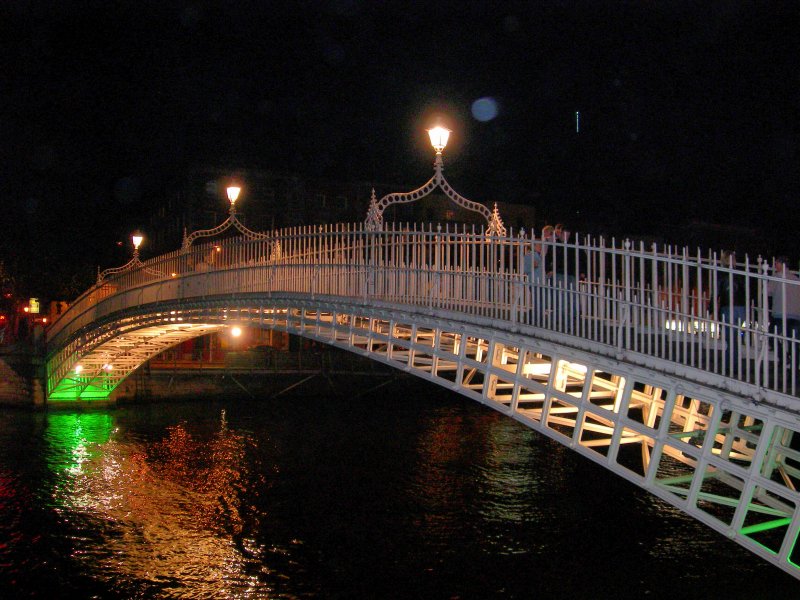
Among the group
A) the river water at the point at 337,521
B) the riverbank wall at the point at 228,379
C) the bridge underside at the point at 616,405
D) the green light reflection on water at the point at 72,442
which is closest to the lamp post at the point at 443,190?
the bridge underside at the point at 616,405

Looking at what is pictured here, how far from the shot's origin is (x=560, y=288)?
34.7 feet

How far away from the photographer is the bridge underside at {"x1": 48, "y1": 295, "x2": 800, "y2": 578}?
830 centimetres

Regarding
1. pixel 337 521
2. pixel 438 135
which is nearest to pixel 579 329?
pixel 438 135

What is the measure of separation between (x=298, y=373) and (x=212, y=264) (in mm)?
14369

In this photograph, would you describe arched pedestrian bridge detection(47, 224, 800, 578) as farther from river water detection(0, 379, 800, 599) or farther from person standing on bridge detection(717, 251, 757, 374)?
river water detection(0, 379, 800, 599)

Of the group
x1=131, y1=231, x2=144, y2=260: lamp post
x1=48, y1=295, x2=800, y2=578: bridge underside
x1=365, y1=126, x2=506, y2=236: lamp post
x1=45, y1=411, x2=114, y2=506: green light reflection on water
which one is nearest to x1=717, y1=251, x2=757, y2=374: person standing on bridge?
→ x1=48, y1=295, x2=800, y2=578: bridge underside

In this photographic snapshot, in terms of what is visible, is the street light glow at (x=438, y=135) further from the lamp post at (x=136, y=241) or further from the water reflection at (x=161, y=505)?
the lamp post at (x=136, y=241)

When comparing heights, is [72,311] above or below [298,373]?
above

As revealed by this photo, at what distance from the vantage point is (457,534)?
1574 cm

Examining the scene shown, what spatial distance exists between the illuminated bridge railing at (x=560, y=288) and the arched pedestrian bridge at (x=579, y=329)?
0.04 meters

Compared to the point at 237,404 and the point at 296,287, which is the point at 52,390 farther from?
the point at 296,287

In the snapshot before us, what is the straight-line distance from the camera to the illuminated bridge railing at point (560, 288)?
8453 mm

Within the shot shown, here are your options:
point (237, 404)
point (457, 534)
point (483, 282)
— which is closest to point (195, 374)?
point (237, 404)

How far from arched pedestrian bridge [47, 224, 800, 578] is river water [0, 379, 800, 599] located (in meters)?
1.71
